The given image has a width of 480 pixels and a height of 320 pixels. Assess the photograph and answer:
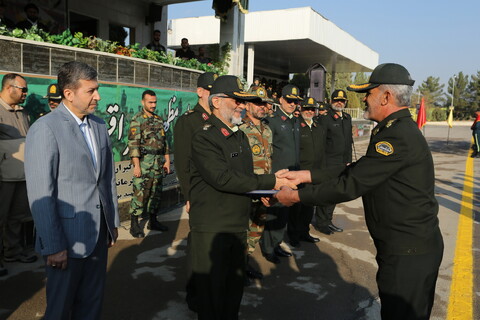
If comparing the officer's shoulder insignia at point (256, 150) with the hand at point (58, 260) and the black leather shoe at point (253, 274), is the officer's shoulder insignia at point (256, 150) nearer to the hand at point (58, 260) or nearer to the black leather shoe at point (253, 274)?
the black leather shoe at point (253, 274)

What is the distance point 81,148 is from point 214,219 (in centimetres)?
94

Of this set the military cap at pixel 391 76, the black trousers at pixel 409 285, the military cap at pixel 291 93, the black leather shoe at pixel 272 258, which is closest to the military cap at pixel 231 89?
the military cap at pixel 391 76

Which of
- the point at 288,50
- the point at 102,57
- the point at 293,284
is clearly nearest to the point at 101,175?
the point at 293,284

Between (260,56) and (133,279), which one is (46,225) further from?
(260,56)

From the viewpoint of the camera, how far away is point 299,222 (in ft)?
16.8

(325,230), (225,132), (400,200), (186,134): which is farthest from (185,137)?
(325,230)

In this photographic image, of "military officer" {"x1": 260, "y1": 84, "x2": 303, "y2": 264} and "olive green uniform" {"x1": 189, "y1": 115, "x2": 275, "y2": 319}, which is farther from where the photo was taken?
"military officer" {"x1": 260, "y1": 84, "x2": 303, "y2": 264}

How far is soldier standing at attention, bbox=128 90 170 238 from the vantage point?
5.16 meters

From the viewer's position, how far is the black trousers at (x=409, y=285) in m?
2.17

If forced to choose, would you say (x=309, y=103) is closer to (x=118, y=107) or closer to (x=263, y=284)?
(x=263, y=284)

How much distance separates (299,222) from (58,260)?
357 cm

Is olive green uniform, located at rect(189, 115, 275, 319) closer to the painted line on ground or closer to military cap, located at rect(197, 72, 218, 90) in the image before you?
military cap, located at rect(197, 72, 218, 90)

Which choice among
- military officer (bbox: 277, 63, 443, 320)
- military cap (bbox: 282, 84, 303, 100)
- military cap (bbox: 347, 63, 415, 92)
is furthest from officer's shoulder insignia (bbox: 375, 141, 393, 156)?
military cap (bbox: 282, 84, 303, 100)

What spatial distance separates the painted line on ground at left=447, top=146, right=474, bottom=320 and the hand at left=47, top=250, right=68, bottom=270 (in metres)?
3.09
